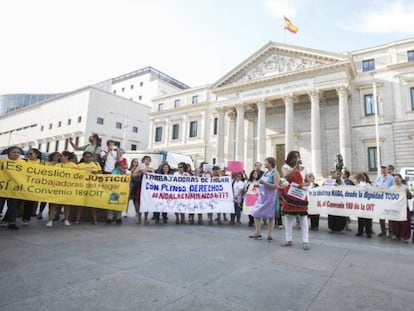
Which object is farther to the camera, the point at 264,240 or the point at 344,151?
the point at 344,151

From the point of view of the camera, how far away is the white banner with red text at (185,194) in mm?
8039

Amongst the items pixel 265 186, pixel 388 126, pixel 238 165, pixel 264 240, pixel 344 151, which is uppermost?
pixel 388 126

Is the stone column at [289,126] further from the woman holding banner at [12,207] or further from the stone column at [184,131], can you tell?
the woman holding banner at [12,207]

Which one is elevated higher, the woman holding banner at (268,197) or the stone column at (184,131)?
the stone column at (184,131)

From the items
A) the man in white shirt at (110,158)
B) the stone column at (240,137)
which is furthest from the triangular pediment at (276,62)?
the man in white shirt at (110,158)

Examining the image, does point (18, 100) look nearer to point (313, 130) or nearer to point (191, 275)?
point (313, 130)

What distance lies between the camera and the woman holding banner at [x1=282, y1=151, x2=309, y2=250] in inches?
215

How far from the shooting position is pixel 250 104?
3056 centimetres

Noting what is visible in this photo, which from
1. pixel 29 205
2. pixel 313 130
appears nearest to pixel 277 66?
pixel 313 130

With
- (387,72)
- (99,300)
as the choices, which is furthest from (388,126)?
(99,300)

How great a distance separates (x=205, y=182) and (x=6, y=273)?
6114 millimetres

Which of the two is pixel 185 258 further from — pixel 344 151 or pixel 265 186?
pixel 344 151

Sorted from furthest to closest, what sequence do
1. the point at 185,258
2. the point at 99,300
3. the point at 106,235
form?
the point at 106,235 → the point at 185,258 → the point at 99,300

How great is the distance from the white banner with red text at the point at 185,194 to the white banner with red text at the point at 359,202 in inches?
114
